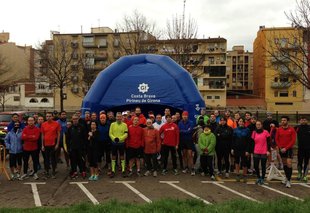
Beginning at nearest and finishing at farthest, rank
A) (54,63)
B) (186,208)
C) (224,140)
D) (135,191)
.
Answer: (186,208), (135,191), (224,140), (54,63)

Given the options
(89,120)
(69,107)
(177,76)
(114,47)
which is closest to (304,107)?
(114,47)

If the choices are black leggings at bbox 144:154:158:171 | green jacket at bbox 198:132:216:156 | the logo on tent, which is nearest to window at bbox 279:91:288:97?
the logo on tent

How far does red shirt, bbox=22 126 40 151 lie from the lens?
10.3 meters

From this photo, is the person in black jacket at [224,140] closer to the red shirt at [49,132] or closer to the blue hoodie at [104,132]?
the blue hoodie at [104,132]

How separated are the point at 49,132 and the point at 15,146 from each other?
97 centimetres

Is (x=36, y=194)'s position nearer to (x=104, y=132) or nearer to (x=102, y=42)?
(x=104, y=132)

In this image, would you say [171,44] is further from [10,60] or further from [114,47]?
[10,60]

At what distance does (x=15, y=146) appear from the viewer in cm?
1036

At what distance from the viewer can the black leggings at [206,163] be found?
10.6 m

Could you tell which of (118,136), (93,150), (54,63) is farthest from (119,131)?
(54,63)

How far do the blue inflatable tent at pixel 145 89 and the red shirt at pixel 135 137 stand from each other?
3228 millimetres

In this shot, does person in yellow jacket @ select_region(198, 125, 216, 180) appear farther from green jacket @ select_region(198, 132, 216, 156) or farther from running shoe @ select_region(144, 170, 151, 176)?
running shoe @ select_region(144, 170, 151, 176)

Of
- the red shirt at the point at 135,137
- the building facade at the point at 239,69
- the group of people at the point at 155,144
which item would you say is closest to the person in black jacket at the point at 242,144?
the group of people at the point at 155,144

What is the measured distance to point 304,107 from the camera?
60.3 m
